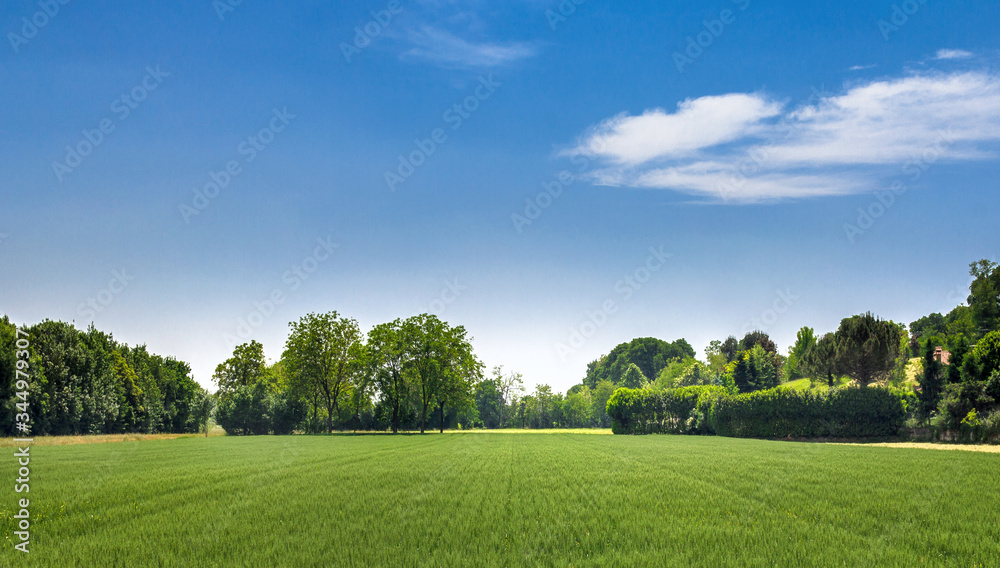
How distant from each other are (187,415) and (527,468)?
72286 millimetres

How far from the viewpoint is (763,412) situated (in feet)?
181

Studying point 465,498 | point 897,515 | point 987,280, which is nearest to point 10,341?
point 465,498

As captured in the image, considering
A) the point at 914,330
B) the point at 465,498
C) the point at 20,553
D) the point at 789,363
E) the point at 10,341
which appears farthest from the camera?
the point at 914,330

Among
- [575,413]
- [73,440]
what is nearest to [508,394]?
[575,413]

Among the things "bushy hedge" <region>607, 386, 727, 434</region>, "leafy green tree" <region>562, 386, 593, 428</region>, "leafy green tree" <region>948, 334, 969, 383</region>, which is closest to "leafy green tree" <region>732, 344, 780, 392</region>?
"bushy hedge" <region>607, 386, 727, 434</region>

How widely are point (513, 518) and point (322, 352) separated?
204 feet

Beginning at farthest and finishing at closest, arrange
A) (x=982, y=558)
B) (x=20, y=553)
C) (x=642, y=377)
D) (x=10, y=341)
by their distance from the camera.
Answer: (x=642, y=377)
(x=10, y=341)
(x=20, y=553)
(x=982, y=558)

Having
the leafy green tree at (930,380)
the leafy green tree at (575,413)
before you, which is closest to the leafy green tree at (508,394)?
the leafy green tree at (575,413)

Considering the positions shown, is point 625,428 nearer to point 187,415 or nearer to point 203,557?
point 187,415

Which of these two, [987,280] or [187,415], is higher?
[987,280]

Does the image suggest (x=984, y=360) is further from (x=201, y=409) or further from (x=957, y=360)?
(x=201, y=409)

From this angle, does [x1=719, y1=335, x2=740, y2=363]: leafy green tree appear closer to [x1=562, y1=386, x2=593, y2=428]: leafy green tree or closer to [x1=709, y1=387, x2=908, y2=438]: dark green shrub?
[x1=562, y1=386, x2=593, y2=428]: leafy green tree

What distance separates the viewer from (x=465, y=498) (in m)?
14.0

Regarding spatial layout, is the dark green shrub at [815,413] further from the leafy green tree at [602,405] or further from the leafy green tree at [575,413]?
the leafy green tree at [602,405]
